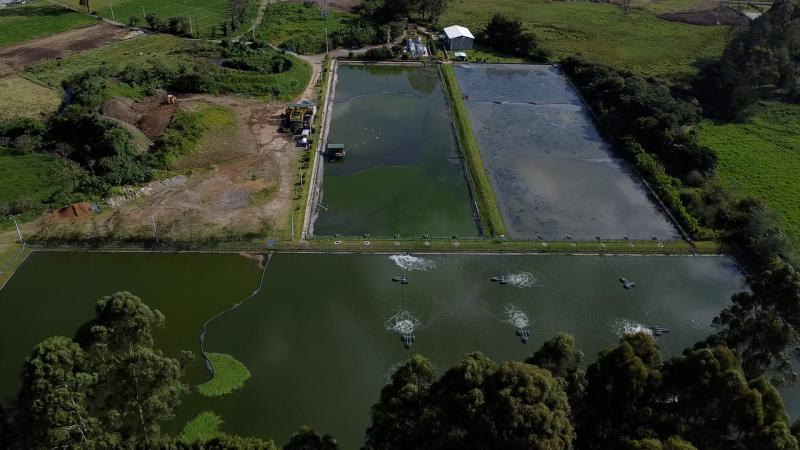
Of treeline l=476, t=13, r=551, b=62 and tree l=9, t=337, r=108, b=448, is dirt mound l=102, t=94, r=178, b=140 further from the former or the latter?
treeline l=476, t=13, r=551, b=62

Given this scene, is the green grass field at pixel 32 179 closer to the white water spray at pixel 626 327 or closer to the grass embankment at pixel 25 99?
the grass embankment at pixel 25 99

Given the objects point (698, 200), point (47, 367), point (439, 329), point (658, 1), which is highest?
point (658, 1)

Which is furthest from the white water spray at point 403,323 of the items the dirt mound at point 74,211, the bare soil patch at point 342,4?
the bare soil patch at point 342,4

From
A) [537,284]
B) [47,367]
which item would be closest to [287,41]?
[537,284]

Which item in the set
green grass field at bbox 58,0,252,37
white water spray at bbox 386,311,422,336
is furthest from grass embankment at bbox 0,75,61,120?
white water spray at bbox 386,311,422,336

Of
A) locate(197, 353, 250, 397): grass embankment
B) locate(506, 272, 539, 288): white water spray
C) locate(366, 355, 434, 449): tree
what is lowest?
locate(197, 353, 250, 397): grass embankment

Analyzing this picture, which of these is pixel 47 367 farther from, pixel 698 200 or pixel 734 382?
pixel 698 200

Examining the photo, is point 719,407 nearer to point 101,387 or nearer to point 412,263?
point 412,263

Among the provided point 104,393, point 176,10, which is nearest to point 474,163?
point 104,393
